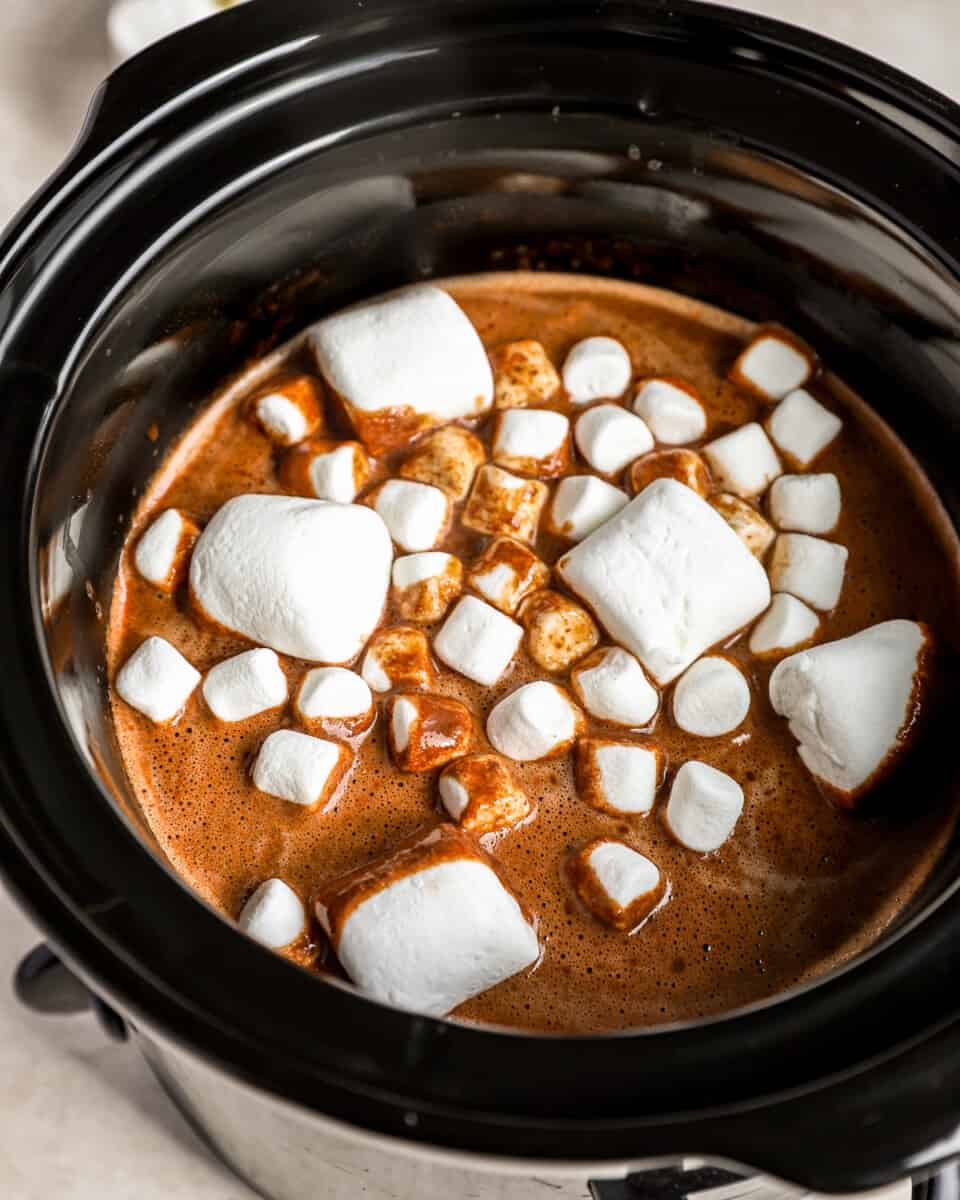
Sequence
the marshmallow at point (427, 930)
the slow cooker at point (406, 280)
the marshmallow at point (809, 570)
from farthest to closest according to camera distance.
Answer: the marshmallow at point (809, 570)
the marshmallow at point (427, 930)
the slow cooker at point (406, 280)

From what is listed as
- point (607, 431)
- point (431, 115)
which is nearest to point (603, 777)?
point (607, 431)

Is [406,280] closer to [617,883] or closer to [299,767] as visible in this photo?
[299,767]

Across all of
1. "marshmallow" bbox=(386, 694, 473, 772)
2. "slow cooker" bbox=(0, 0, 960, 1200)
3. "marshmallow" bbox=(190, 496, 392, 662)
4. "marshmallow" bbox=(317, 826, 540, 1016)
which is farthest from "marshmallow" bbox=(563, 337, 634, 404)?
"marshmallow" bbox=(317, 826, 540, 1016)

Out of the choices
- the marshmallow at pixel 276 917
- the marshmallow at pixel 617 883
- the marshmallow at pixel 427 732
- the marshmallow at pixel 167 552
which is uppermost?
the marshmallow at pixel 167 552

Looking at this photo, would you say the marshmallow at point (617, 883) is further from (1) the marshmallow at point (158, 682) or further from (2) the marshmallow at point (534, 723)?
(1) the marshmallow at point (158, 682)

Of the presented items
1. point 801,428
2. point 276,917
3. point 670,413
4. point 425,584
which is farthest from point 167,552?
point 801,428

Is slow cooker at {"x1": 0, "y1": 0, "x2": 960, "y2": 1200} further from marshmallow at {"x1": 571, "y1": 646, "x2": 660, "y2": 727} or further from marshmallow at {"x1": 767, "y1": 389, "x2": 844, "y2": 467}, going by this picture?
marshmallow at {"x1": 571, "y1": 646, "x2": 660, "y2": 727}

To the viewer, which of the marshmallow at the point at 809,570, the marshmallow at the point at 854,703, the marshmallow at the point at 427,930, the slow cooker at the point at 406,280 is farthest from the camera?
the marshmallow at the point at 809,570

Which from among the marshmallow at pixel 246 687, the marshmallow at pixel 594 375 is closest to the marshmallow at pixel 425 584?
the marshmallow at pixel 246 687
